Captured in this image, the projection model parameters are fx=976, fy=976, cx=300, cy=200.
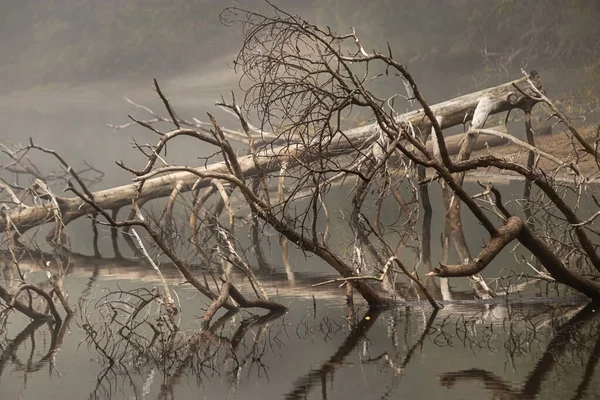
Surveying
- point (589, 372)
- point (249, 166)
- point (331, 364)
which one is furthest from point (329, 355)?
point (249, 166)

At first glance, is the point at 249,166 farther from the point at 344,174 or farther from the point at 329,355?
the point at 329,355

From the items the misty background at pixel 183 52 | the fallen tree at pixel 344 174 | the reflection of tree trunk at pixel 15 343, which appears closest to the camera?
the fallen tree at pixel 344 174

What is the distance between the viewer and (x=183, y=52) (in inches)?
690

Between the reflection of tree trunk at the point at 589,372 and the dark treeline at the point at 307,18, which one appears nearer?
the reflection of tree trunk at the point at 589,372

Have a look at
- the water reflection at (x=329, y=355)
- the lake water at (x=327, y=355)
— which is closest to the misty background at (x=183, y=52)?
the lake water at (x=327, y=355)

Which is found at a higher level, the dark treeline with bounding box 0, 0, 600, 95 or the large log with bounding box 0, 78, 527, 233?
the dark treeline with bounding box 0, 0, 600, 95

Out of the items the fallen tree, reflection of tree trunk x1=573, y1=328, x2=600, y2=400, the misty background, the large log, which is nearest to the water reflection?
reflection of tree trunk x1=573, y1=328, x2=600, y2=400

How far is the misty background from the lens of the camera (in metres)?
15.2

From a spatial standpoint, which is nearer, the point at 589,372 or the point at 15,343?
the point at 589,372

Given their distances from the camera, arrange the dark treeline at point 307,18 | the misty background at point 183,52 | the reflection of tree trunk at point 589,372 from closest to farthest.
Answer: the reflection of tree trunk at point 589,372 → the dark treeline at point 307,18 → the misty background at point 183,52

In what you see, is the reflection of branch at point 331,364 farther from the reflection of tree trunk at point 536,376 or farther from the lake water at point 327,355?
the reflection of tree trunk at point 536,376

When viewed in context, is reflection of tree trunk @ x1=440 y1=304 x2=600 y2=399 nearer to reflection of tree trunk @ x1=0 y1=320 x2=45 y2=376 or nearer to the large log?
reflection of tree trunk @ x1=0 y1=320 x2=45 y2=376

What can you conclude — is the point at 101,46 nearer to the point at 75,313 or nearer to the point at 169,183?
the point at 169,183

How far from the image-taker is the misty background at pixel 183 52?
15.2m
